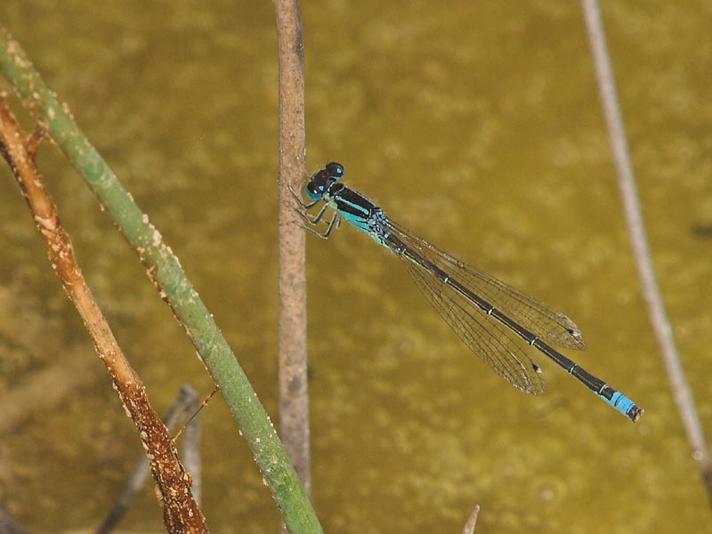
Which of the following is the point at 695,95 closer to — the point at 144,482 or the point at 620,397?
the point at 620,397

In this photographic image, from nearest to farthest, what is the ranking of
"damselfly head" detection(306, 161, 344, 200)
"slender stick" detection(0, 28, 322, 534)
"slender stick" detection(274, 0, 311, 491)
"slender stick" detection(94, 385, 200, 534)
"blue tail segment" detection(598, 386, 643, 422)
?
"slender stick" detection(0, 28, 322, 534) < "slender stick" detection(274, 0, 311, 491) < "slender stick" detection(94, 385, 200, 534) < "blue tail segment" detection(598, 386, 643, 422) < "damselfly head" detection(306, 161, 344, 200)

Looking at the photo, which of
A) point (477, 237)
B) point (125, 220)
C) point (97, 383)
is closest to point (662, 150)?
→ point (477, 237)

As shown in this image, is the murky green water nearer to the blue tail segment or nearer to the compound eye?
the blue tail segment

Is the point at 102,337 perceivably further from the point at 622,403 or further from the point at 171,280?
the point at 622,403

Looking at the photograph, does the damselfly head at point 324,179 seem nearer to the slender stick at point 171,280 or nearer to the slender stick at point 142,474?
the slender stick at point 142,474

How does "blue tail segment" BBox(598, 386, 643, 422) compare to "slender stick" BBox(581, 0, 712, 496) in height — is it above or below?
below

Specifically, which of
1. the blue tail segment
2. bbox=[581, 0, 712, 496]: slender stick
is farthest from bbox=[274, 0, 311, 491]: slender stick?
bbox=[581, 0, 712, 496]: slender stick

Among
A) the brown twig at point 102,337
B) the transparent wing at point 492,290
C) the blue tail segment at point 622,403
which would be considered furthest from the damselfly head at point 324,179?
the brown twig at point 102,337
